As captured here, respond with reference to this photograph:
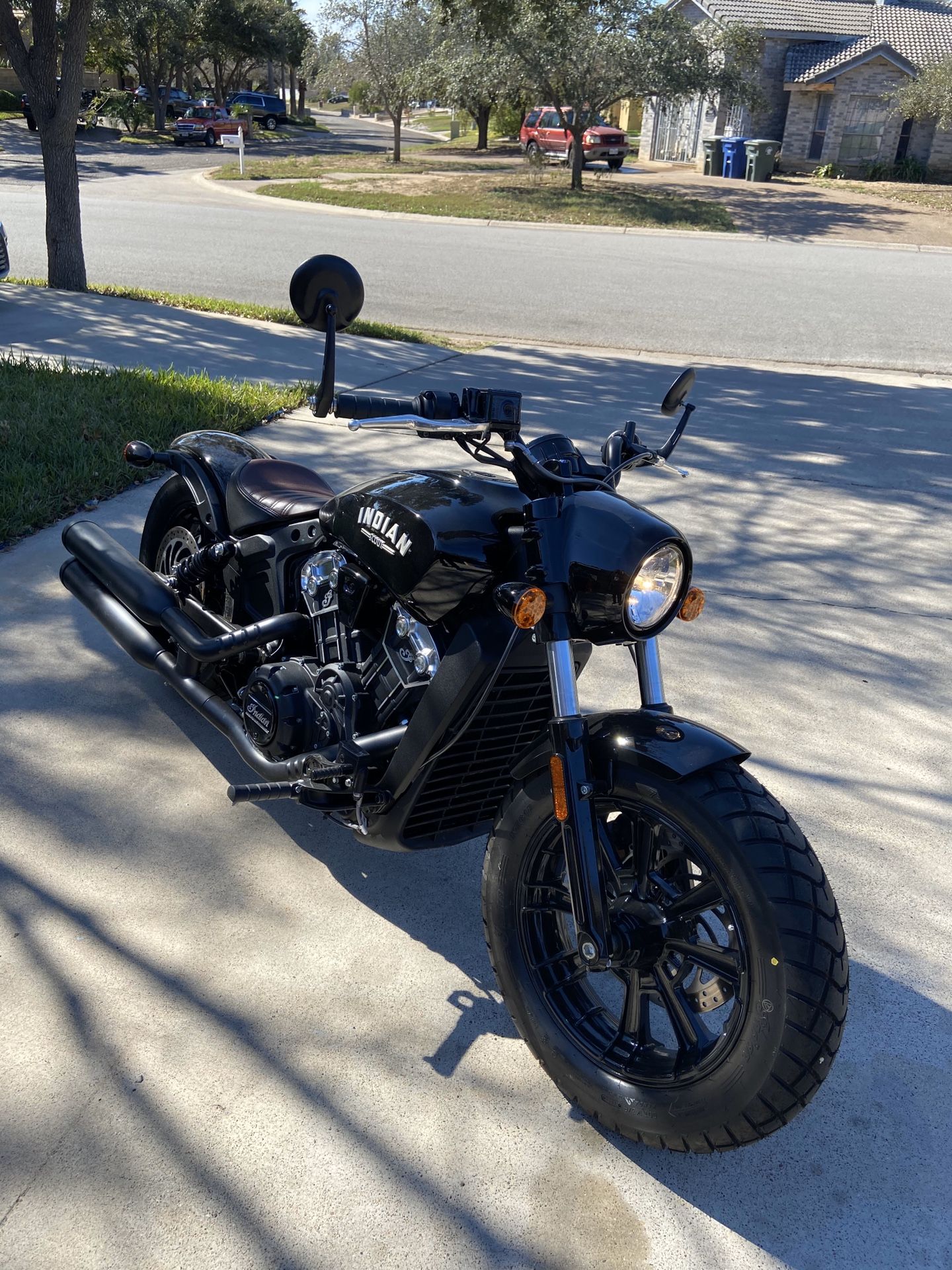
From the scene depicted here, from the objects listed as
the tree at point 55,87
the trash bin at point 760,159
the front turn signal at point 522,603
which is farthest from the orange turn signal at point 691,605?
the trash bin at point 760,159

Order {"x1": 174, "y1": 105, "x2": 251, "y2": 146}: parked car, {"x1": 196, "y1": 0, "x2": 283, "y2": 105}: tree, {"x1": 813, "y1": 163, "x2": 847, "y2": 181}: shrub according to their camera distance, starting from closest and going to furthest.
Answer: {"x1": 813, "y1": 163, "x2": 847, "y2": 181}: shrub → {"x1": 174, "y1": 105, "x2": 251, "y2": 146}: parked car → {"x1": 196, "y1": 0, "x2": 283, "y2": 105}: tree

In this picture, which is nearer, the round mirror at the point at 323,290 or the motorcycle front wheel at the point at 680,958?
the motorcycle front wheel at the point at 680,958

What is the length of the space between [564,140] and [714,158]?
6.00 m

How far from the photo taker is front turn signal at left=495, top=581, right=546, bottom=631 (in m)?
2.23

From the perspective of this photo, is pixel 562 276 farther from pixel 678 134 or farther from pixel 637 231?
pixel 678 134

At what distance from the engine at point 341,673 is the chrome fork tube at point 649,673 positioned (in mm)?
520

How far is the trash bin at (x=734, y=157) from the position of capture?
112ft

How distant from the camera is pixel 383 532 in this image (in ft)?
8.87

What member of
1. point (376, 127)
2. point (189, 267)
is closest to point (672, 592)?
point (189, 267)

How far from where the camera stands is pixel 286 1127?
2373 millimetres

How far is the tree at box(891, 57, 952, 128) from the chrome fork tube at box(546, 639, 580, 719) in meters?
37.8

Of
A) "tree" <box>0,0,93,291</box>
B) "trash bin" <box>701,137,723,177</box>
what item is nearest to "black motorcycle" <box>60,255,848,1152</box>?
"tree" <box>0,0,93,291</box>

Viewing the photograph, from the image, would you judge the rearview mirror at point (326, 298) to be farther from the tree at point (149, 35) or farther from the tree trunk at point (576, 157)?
the tree at point (149, 35)

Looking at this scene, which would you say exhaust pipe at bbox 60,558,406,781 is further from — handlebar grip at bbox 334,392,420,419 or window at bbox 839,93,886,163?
window at bbox 839,93,886,163
